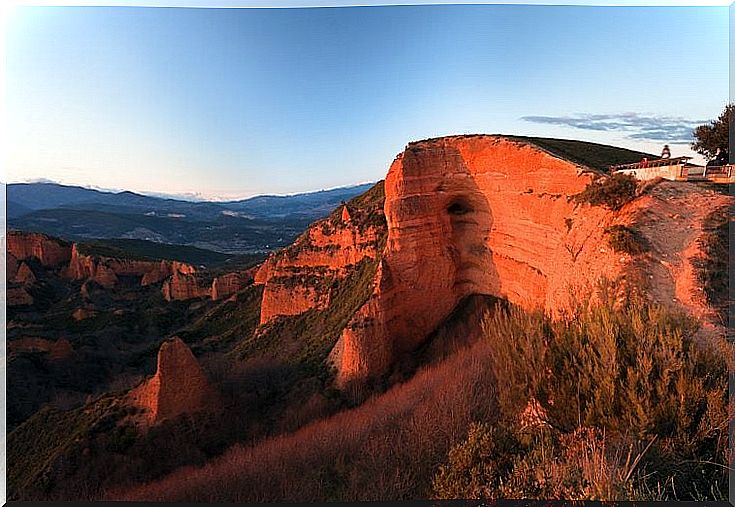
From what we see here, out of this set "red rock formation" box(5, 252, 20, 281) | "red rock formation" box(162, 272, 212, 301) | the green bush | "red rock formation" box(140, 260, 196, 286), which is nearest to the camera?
the green bush

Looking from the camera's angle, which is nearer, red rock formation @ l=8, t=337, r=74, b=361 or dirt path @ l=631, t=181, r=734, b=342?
dirt path @ l=631, t=181, r=734, b=342

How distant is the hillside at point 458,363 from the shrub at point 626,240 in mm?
35

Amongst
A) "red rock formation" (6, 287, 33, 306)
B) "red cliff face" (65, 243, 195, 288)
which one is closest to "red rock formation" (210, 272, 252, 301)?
"red cliff face" (65, 243, 195, 288)

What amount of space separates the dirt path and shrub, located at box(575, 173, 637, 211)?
Result: 0.98ft

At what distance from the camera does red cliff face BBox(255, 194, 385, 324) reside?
49.1 ft

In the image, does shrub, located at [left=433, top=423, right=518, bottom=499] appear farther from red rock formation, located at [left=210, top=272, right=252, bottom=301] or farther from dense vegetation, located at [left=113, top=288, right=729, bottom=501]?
red rock formation, located at [left=210, top=272, right=252, bottom=301]

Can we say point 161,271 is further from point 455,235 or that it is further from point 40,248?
point 455,235

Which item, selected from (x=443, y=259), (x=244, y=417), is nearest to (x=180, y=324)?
(x=244, y=417)

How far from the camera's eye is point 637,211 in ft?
21.8

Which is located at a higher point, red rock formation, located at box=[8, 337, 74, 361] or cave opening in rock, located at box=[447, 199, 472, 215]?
cave opening in rock, located at box=[447, 199, 472, 215]

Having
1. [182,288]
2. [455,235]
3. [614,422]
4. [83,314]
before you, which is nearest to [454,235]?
[455,235]

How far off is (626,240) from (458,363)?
3964mm

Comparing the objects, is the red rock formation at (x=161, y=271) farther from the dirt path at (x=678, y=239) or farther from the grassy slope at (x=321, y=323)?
the dirt path at (x=678, y=239)

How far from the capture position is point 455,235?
495 inches
